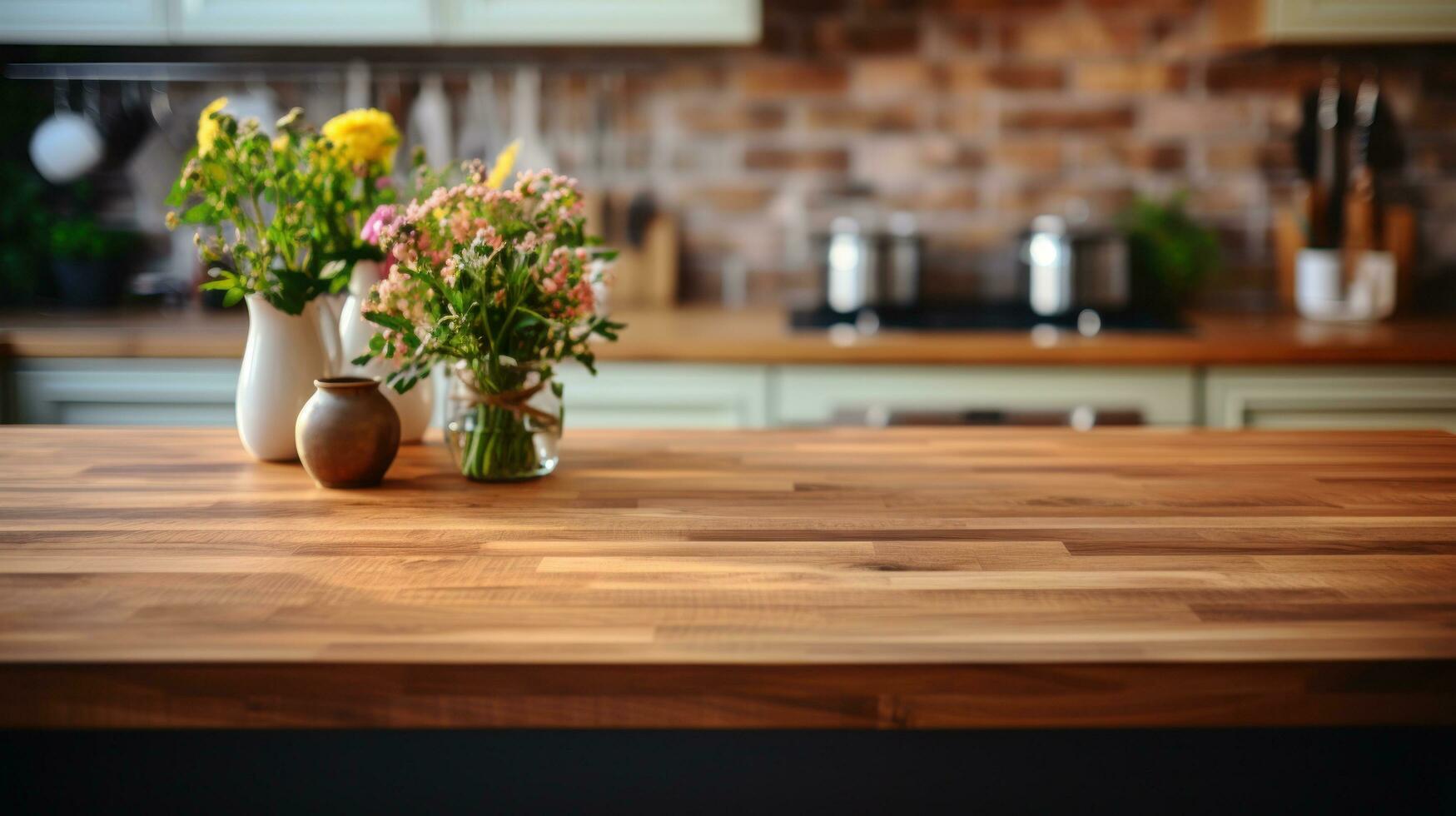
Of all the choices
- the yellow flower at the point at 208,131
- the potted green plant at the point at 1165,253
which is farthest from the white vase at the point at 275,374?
the potted green plant at the point at 1165,253

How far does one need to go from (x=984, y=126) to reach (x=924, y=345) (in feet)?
2.88

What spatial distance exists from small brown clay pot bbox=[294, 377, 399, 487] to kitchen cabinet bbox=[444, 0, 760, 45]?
1.53 meters

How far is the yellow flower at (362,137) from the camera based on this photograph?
4.46 feet

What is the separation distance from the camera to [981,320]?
264cm

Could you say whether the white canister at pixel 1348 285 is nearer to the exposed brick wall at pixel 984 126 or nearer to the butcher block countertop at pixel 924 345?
the butcher block countertop at pixel 924 345

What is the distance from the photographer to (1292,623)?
868 millimetres

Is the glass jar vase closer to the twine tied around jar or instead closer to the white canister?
the twine tied around jar

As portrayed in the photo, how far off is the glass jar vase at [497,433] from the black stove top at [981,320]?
130 cm

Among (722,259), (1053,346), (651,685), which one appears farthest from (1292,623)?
(722,259)

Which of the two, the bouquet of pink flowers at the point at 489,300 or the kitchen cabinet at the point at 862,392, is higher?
the bouquet of pink flowers at the point at 489,300

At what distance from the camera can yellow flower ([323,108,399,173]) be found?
53.5 inches

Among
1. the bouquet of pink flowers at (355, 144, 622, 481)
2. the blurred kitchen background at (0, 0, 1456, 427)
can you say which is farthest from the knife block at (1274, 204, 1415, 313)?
the bouquet of pink flowers at (355, 144, 622, 481)

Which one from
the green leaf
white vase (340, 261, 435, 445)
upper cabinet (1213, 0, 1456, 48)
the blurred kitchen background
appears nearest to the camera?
the green leaf

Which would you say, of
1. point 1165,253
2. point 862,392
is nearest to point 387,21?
point 862,392
